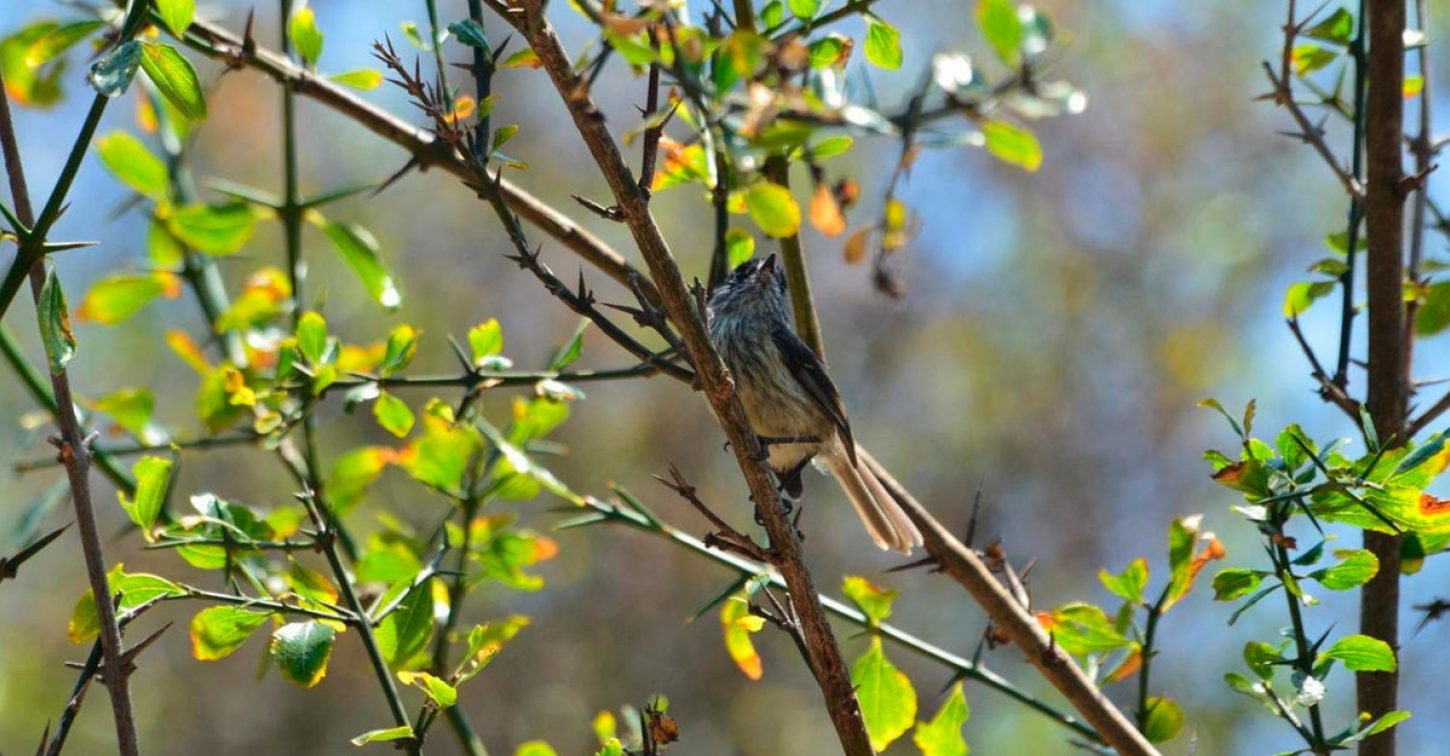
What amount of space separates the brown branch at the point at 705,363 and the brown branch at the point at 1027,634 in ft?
2.22

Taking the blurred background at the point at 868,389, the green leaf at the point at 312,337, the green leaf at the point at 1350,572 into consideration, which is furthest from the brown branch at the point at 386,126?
the blurred background at the point at 868,389

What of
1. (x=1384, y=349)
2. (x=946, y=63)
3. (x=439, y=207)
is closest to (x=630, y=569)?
(x=439, y=207)

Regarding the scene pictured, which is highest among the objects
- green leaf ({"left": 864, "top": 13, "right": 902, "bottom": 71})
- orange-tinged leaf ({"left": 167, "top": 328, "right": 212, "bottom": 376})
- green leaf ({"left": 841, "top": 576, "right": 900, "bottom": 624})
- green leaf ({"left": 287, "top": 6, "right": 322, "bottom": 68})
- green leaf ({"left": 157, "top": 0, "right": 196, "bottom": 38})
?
green leaf ({"left": 287, "top": 6, "right": 322, "bottom": 68})

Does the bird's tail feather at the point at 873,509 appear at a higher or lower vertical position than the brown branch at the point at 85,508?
higher

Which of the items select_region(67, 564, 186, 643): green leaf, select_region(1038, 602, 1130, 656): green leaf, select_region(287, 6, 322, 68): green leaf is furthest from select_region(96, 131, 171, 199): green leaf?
select_region(1038, 602, 1130, 656): green leaf

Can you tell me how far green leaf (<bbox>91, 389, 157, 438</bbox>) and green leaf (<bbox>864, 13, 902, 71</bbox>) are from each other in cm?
184

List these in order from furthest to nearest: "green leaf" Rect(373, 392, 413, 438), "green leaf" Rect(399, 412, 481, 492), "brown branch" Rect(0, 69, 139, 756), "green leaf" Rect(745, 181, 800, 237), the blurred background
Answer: the blurred background
"green leaf" Rect(399, 412, 481, 492)
"green leaf" Rect(373, 392, 413, 438)
"brown branch" Rect(0, 69, 139, 756)
"green leaf" Rect(745, 181, 800, 237)

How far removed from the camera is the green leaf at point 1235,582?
85.4 inches

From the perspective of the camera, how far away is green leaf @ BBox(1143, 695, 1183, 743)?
269 centimetres

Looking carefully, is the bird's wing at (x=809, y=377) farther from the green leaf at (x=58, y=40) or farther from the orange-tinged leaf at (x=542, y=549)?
the green leaf at (x=58, y=40)

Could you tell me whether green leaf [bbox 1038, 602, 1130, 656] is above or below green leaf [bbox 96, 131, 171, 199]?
below

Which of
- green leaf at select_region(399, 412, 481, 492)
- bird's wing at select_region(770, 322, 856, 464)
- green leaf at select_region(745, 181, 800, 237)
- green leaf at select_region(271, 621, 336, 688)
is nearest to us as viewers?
green leaf at select_region(745, 181, 800, 237)

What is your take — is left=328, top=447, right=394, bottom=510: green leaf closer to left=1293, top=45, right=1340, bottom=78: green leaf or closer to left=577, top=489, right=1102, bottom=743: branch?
left=577, top=489, right=1102, bottom=743: branch

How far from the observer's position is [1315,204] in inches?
432
